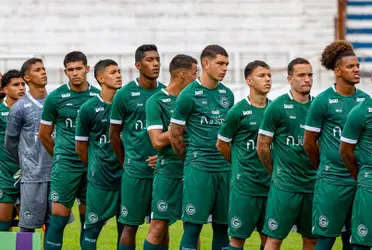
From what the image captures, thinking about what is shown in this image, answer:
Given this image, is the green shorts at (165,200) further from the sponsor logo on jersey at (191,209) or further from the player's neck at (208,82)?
the player's neck at (208,82)

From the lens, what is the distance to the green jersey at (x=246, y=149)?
12.1m

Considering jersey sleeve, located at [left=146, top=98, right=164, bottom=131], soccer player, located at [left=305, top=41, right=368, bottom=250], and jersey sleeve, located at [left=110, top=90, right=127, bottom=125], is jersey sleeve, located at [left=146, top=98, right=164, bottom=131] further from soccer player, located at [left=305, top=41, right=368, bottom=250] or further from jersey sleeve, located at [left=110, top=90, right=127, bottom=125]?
soccer player, located at [left=305, top=41, right=368, bottom=250]

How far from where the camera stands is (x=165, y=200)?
499 inches

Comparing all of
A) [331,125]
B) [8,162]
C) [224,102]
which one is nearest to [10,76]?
[8,162]

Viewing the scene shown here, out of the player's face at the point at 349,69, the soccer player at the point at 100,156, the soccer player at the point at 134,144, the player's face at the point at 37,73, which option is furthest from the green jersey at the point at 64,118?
the player's face at the point at 349,69

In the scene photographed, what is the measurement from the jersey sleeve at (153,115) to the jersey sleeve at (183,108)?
10.0 inches

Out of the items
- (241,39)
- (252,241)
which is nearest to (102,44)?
(241,39)

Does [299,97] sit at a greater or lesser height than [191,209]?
greater

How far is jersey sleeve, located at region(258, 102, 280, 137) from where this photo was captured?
11.8 m

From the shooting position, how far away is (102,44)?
27.7 metres

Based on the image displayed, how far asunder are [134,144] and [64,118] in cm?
103

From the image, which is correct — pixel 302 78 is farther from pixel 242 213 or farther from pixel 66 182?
pixel 66 182

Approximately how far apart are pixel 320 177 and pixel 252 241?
15.2 ft

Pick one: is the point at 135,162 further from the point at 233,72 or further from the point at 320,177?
the point at 233,72
